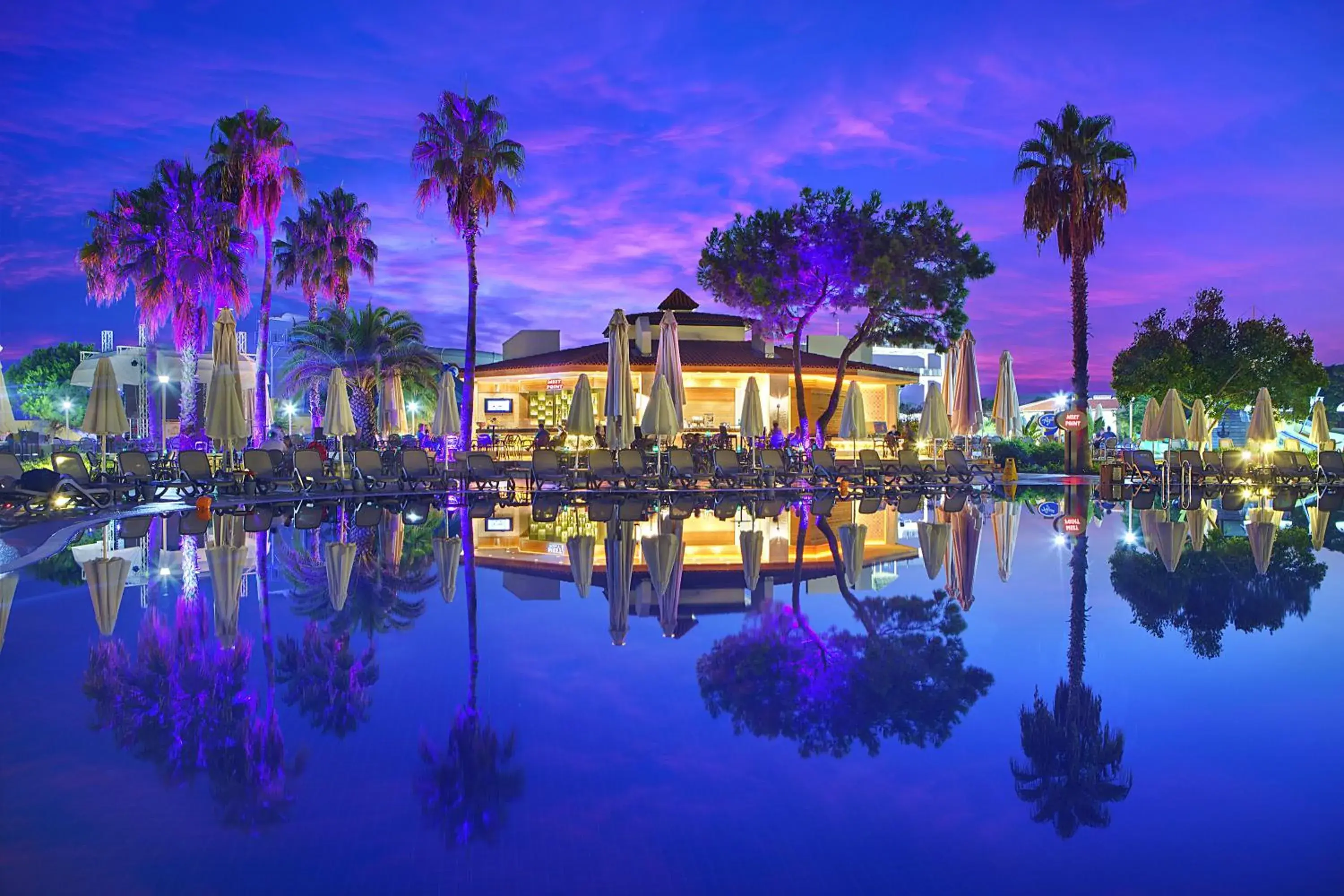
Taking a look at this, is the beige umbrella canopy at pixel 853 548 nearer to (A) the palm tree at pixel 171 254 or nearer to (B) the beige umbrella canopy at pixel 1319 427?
(B) the beige umbrella canopy at pixel 1319 427

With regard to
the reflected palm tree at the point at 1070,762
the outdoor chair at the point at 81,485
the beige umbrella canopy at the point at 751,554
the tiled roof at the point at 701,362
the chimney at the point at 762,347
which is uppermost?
the chimney at the point at 762,347

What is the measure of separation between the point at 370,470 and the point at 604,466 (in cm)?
457

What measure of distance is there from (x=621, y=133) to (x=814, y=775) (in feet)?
102

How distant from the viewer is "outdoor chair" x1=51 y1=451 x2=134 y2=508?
603 inches

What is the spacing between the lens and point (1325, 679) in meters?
5.61

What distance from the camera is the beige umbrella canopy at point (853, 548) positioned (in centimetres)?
956

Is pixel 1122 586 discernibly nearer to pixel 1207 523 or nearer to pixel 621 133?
pixel 1207 523

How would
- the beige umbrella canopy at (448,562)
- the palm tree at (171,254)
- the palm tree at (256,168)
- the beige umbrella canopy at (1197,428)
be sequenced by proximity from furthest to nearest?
1. the palm tree at (256,168)
2. the palm tree at (171,254)
3. the beige umbrella canopy at (1197,428)
4. the beige umbrella canopy at (448,562)

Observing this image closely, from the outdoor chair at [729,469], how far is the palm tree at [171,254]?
15.2 meters

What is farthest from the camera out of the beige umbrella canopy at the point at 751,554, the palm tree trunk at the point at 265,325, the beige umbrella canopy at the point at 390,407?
the palm tree trunk at the point at 265,325

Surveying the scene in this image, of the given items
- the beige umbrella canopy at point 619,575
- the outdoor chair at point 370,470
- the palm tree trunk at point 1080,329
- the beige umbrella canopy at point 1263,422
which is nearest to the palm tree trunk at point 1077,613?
the beige umbrella canopy at point 619,575

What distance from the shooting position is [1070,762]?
4109 mm

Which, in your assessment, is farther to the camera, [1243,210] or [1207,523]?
[1243,210]

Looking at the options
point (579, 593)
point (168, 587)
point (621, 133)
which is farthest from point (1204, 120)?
point (168, 587)
